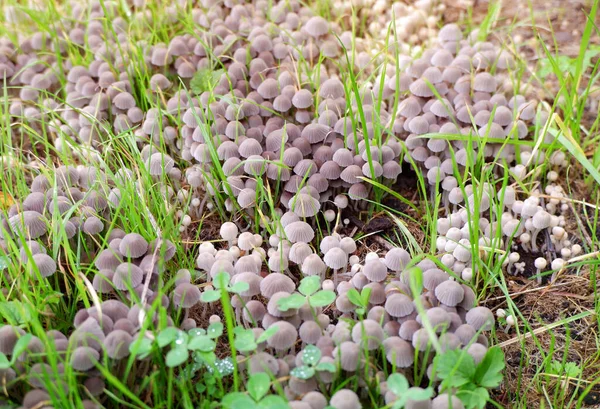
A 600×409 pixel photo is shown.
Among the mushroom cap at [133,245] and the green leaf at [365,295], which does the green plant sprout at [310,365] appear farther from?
the mushroom cap at [133,245]

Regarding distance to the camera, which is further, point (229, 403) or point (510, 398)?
point (510, 398)

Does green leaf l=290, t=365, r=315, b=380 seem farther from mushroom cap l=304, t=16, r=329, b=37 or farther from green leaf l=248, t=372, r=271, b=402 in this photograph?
mushroom cap l=304, t=16, r=329, b=37

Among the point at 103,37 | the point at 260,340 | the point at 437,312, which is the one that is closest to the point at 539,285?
the point at 437,312

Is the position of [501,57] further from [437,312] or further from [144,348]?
[144,348]

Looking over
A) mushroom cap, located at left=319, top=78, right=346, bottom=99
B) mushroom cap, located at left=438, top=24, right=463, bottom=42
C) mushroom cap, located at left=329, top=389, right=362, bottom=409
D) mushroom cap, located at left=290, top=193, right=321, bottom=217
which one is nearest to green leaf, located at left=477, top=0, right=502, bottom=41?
mushroom cap, located at left=438, top=24, right=463, bottom=42

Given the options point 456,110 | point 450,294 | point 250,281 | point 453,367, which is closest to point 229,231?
point 250,281

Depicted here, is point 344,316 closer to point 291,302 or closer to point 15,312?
point 291,302
